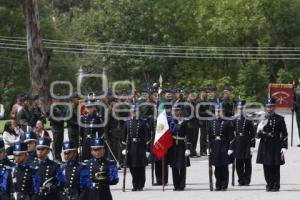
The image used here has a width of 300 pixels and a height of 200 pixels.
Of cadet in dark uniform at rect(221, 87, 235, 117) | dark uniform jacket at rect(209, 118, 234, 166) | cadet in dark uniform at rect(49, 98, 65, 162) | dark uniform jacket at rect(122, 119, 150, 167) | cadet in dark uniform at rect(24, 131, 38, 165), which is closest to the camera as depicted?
cadet in dark uniform at rect(24, 131, 38, 165)

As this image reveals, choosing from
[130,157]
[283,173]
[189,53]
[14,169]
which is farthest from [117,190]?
[189,53]

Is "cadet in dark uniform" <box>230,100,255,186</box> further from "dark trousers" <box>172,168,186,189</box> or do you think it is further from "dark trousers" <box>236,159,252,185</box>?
"dark trousers" <box>172,168,186,189</box>

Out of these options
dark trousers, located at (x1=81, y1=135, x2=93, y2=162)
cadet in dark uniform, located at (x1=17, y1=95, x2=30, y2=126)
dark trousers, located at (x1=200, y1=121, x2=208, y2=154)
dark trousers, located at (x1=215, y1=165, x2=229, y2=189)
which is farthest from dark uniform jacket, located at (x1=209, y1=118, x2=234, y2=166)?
dark trousers, located at (x1=200, y1=121, x2=208, y2=154)

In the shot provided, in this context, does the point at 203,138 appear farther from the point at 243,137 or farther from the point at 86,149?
the point at 243,137

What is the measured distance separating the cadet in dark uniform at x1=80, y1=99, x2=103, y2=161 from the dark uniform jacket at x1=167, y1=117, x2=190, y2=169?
77.2 inches

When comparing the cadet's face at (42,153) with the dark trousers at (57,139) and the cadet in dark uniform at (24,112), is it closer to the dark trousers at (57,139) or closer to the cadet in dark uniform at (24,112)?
the cadet in dark uniform at (24,112)

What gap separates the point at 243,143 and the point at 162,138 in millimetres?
1744

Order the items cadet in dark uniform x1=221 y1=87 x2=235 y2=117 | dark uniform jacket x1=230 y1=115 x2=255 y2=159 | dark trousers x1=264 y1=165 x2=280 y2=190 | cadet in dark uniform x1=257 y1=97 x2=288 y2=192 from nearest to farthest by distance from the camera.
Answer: dark trousers x1=264 y1=165 x2=280 y2=190 < cadet in dark uniform x1=257 y1=97 x2=288 y2=192 < dark uniform jacket x1=230 y1=115 x2=255 y2=159 < cadet in dark uniform x1=221 y1=87 x2=235 y2=117

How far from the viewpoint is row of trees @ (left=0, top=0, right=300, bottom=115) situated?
2344 inches

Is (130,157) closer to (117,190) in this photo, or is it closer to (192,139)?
(117,190)

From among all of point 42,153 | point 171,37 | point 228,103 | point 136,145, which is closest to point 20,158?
point 42,153

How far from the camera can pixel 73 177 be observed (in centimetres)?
1145

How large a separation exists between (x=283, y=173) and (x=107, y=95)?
526cm

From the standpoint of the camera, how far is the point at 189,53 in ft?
211
